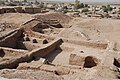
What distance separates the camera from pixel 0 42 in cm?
1500

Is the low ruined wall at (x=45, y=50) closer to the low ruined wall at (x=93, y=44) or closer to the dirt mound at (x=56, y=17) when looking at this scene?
the low ruined wall at (x=93, y=44)

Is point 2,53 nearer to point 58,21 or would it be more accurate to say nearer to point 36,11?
point 58,21

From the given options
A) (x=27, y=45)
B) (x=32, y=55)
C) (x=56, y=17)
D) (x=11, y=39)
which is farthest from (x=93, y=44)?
(x=56, y=17)

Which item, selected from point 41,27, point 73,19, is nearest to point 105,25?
point 73,19

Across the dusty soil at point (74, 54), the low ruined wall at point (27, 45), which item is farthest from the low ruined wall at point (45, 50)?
the low ruined wall at point (27, 45)

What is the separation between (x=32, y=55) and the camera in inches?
504

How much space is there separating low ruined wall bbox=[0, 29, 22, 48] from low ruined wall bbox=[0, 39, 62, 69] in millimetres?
3157

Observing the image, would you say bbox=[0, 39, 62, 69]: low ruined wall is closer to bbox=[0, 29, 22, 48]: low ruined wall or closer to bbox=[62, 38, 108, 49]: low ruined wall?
bbox=[62, 38, 108, 49]: low ruined wall

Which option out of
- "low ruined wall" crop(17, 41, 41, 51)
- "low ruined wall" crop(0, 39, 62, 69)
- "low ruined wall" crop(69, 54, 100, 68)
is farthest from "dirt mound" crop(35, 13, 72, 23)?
"low ruined wall" crop(69, 54, 100, 68)

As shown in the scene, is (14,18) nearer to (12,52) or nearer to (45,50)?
(45,50)

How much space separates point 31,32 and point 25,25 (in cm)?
163

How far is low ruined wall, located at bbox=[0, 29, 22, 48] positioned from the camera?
15.4 metres

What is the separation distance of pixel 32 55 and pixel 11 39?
417 centimetres

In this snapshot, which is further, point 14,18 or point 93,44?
point 14,18
